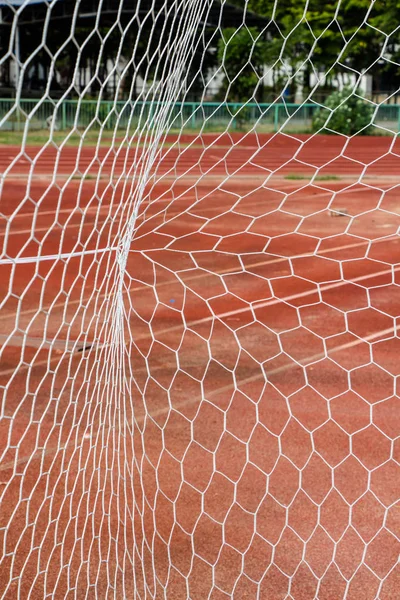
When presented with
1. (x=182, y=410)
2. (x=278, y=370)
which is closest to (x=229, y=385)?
(x=278, y=370)

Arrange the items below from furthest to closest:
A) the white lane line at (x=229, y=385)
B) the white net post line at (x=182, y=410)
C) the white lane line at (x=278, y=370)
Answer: the white lane line at (x=278, y=370)
the white lane line at (x=229, y=385)
the white net post line at (x=182, y=410)

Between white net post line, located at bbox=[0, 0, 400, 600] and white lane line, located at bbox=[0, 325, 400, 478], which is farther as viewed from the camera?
white lane line, located at bbox=[0, 325, 400, 478]

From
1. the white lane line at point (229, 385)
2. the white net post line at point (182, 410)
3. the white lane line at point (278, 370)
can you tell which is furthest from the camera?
the white lane line at point (278, 370)

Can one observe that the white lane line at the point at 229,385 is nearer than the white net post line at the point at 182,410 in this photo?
No

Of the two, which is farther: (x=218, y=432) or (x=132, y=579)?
(x=218, y=432)

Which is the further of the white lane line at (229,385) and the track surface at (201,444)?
the white lane line at (229,385)

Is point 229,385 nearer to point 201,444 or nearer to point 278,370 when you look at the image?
point 278,370

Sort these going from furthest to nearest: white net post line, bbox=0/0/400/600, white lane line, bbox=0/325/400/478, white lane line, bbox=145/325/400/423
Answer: white lane line, bbox=145/325/400/423 < white lane line, bbox=0/325/400/478 < white net post line, bbox=0/0/400/600

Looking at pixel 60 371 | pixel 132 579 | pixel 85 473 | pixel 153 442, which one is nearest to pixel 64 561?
pixel 132 579

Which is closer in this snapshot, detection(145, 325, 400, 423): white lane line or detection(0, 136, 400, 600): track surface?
detection(0, 136, 400, 600): track surface

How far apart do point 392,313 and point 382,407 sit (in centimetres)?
205

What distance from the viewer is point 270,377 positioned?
484 centimetres

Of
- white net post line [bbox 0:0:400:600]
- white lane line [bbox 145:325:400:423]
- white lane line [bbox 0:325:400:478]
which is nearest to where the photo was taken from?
white net post line [bbox 0:0:400:600]

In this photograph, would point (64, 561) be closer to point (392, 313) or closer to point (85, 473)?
point (85, 473)
